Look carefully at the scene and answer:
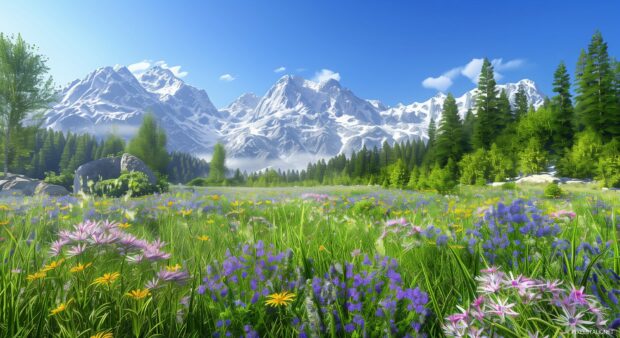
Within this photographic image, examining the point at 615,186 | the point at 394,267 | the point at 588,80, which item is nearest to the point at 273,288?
the point at 394,267

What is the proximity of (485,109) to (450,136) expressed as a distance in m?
6.90

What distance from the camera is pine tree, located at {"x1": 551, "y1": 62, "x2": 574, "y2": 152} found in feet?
127

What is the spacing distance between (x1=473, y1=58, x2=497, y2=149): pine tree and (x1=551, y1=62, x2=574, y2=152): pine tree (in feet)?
23.3

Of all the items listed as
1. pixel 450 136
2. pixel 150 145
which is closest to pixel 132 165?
pixel 150 145

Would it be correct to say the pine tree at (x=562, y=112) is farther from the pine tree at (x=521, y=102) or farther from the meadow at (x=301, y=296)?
the meadow at (x=301, y=296)

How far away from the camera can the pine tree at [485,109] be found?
4509 centimetres

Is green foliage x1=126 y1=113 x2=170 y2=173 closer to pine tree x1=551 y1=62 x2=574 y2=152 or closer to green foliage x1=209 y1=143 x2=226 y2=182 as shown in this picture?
green foliage x1=209 y1=143 x2=226 y2=182

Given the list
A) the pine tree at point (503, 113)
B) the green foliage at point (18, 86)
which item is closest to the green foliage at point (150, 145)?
the green foliage at point (18, 86)

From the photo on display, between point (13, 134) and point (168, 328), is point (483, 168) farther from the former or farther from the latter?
point (13, 134)

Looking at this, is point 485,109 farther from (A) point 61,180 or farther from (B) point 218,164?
(B) point 218,164

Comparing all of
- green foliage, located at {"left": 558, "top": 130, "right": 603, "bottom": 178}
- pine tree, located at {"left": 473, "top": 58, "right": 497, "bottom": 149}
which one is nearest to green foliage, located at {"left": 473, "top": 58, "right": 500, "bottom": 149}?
pine tree, located at {"left": 473, "top": 58, "right": 497, "bottom": 149}

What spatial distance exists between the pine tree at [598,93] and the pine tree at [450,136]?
13379mm

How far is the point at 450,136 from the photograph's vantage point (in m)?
46.2

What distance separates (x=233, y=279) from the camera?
5.30 feet
